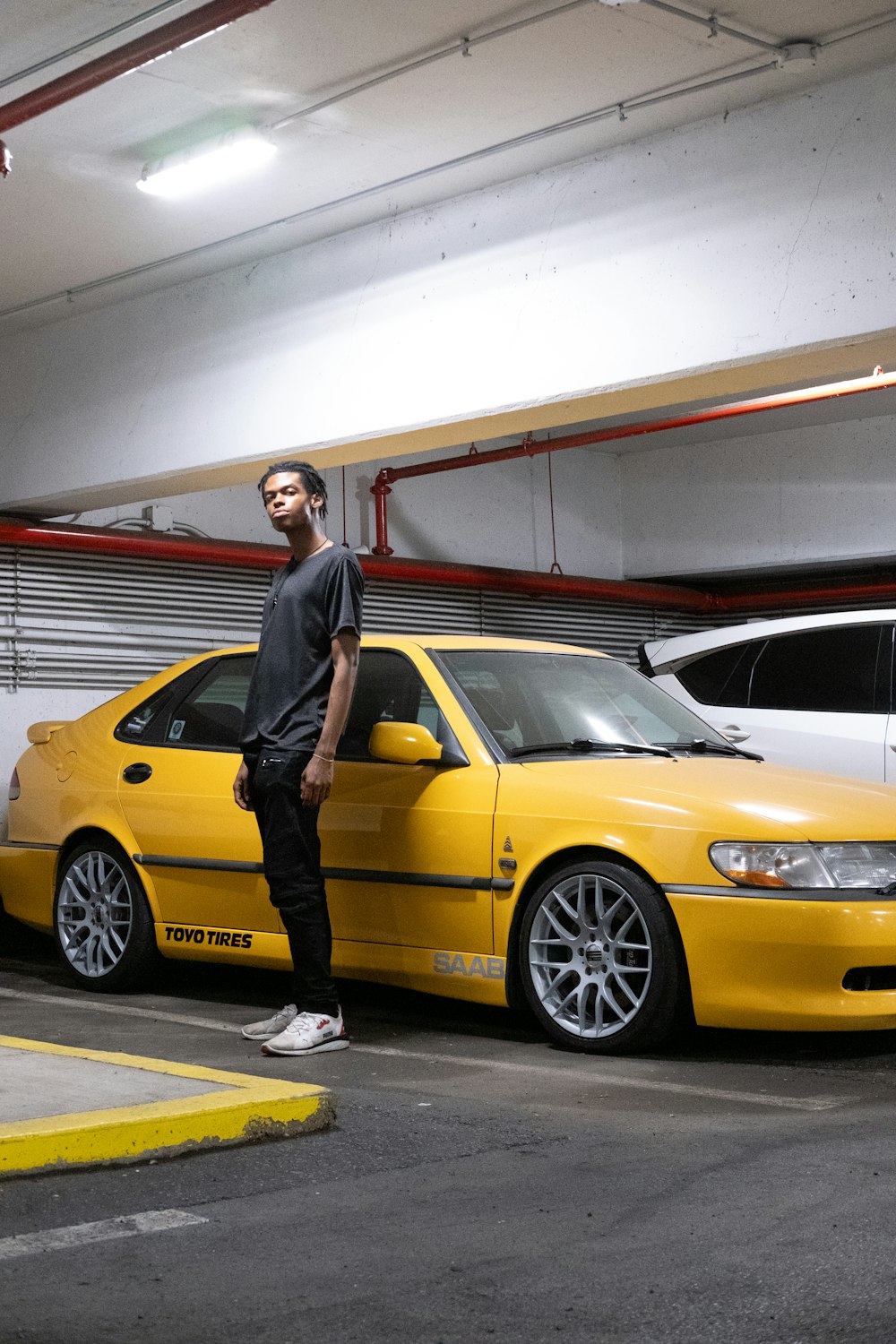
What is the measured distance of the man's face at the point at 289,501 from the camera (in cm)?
545

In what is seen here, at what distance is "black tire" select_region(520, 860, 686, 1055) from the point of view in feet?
16.6

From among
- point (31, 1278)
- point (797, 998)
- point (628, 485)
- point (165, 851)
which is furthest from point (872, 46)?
point (628, 485)

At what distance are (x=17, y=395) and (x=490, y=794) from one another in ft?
18.9

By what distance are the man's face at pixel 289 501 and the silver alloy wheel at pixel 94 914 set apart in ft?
6.46

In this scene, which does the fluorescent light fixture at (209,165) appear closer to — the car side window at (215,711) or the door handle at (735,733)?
the car side window at (215,711)

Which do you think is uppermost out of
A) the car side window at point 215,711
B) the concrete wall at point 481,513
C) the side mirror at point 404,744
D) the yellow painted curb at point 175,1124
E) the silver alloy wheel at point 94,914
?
the concrete wall at point 481,513

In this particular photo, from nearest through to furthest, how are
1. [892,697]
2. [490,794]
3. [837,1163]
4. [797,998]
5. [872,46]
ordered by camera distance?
[837,1163], [797,998], [490,794], [872,46], [892,697]

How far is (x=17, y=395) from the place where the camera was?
33.0ft

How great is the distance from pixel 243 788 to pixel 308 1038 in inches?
35.7

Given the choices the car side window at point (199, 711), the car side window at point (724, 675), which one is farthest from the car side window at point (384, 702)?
the car side window at point (724, 675)

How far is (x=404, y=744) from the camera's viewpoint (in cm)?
560

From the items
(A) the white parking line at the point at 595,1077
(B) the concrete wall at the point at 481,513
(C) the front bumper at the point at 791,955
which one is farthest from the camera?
(B) the concrete wall at the point at 481,513

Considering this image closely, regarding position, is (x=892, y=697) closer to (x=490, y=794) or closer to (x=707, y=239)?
(x=707, y=239)

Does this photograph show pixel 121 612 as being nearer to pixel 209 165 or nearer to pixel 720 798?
pixel 209 165
